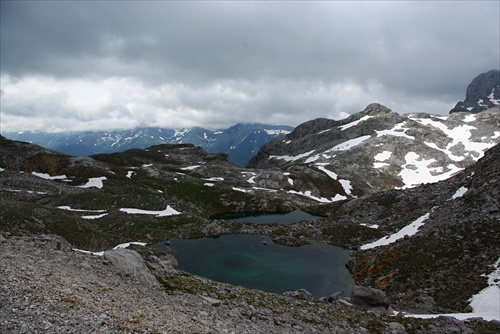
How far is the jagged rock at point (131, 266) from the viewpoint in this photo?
20.5 meters

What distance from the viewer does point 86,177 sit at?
109 metres

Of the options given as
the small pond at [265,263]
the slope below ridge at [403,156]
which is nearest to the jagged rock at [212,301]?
the small pond at [265,263]

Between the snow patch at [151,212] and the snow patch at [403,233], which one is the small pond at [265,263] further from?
the snow patch at [151,212]

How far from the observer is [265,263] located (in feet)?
172

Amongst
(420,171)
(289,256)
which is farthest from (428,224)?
(420,171)

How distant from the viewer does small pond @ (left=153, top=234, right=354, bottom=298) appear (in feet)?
144

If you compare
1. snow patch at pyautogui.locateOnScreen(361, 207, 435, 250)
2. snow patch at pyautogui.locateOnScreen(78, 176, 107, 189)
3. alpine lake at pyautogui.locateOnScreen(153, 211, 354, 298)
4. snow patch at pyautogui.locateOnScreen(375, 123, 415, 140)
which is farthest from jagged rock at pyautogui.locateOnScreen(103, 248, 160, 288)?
snow patch at pyautogui.locateOnScreen(375, 123, 415, 140)

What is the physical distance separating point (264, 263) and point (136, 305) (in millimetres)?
38861

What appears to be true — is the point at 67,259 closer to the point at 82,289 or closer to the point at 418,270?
the point at 82,289

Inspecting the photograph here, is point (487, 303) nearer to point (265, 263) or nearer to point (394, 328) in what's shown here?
point (394, 328)

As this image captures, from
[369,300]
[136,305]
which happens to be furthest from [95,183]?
[136,305]

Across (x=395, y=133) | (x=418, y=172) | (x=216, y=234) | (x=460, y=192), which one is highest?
(x=395, y=133)

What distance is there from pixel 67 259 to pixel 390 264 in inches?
1471

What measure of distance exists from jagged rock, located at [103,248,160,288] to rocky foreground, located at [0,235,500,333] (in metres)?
0.07
